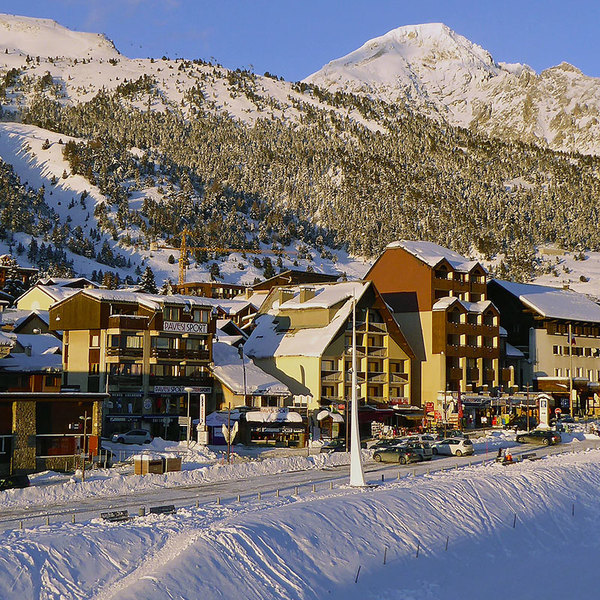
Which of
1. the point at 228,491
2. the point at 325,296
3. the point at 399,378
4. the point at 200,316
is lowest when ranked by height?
the point at 228,491

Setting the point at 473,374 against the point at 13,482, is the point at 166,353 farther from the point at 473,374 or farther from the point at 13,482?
the point at 473,374

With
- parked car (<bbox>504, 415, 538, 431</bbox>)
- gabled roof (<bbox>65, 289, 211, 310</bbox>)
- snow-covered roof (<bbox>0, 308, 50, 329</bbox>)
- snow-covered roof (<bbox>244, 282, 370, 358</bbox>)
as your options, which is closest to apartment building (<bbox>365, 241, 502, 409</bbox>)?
parked car (<bbox>504, 415, 538, 431</bbox>)

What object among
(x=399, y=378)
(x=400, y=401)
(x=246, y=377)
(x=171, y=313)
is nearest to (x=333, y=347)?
(x=246, y=377)

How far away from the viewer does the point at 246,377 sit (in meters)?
88.6

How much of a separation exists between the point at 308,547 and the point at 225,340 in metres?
62.2

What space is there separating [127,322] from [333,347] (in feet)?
71.1

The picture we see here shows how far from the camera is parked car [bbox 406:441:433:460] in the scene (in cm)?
6800

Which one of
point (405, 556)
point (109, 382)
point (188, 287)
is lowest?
point (405, 556)

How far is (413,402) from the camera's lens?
104 m

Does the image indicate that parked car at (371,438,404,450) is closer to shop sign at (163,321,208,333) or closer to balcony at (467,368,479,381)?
shop sign at (163,321,208,333)

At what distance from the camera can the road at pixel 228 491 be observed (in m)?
43.3

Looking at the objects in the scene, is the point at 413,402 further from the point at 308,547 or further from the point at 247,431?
the point at 308,547

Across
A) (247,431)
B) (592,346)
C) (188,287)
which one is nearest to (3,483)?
(247,431)

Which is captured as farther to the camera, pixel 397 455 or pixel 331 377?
pixel 331 377
